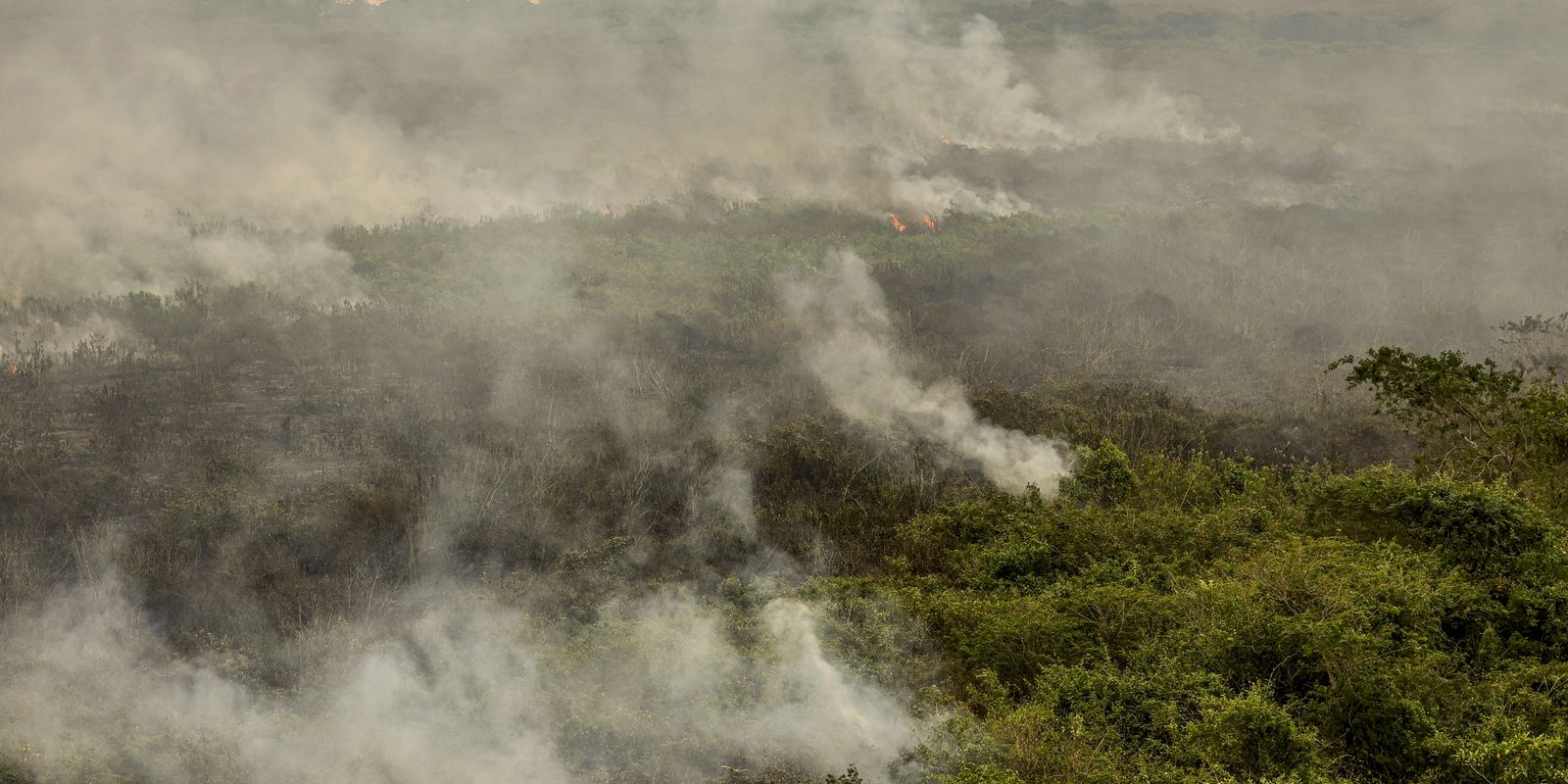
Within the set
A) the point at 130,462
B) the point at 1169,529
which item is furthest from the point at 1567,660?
the point at 130,462

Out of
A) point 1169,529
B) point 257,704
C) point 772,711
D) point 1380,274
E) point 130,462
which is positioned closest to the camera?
point 772,711

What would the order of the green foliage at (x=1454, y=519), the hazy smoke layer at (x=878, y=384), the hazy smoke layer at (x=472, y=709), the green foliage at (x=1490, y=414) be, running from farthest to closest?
the hazy smoke layer at (x=878, y=384), the green foliage at (x=1490, y=414), the green foliage at (x=1454, y=519), the hazy smoke layer at (x=472, y=709)

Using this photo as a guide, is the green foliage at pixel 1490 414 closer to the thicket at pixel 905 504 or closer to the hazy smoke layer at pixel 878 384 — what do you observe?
the thicket at pixel 905 504

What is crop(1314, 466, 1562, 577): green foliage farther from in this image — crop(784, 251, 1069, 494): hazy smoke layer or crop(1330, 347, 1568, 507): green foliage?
crop(784, 251, 1069, 494): hazy smoke layer

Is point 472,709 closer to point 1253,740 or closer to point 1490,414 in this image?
point 1253,740

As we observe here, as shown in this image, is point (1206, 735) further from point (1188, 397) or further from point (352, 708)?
point (1188, 397)

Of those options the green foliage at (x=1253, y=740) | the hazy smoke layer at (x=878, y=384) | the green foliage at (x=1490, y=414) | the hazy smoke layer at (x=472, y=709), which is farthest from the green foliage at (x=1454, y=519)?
the hazy smoke layer at (x=878, y=384)
